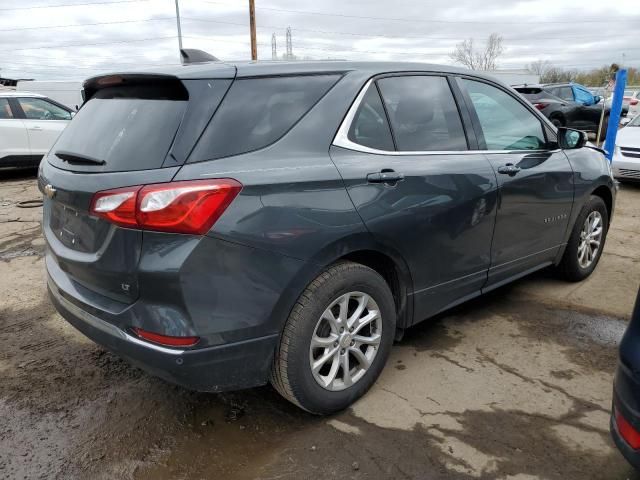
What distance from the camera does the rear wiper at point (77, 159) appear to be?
2.38 m

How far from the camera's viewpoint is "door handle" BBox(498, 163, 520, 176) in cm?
332

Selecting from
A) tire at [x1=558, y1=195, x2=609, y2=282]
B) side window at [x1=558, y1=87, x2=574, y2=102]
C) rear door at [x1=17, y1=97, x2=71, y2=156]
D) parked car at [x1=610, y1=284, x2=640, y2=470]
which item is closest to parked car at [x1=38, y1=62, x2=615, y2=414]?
parked car at [x1=610, y1=284, x2=640, y2=470]

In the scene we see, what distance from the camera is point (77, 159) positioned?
250 cm

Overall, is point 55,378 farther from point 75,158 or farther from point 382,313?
point 382,313

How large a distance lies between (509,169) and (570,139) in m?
0.97

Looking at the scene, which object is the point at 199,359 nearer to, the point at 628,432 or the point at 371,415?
the point at 371,415

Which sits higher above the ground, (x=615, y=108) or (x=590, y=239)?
(x=615, y=108)

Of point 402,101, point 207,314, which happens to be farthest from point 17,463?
point 402,101

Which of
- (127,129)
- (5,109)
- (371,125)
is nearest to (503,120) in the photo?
(371,125)

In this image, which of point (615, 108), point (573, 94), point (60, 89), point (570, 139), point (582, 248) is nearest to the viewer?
point (570, 139)

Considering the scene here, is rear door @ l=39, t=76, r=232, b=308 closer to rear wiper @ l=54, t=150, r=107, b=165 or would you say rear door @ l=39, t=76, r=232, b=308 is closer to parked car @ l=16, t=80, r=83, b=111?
rear wiper @ l=54, t=150, r=107, b=165

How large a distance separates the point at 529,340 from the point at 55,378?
2.96 meters

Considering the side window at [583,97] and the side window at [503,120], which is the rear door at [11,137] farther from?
the side window at [583,97]

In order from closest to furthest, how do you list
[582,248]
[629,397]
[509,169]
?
1. [629,397]
2. [509,169]
3. [582,248]
